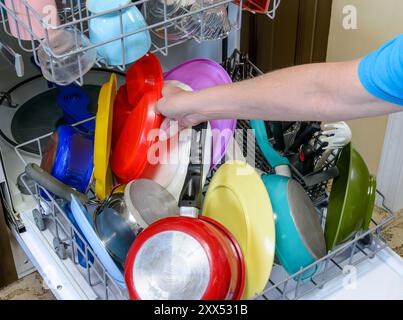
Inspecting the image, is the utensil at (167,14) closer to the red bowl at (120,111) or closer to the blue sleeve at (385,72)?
the red bowl at (120,111)

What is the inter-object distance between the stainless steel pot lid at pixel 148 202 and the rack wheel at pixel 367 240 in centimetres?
29

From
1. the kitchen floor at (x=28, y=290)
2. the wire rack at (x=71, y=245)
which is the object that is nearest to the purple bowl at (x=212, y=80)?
the wire rack at (x=71, y=245)

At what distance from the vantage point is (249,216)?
81cm

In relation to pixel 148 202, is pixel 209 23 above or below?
above

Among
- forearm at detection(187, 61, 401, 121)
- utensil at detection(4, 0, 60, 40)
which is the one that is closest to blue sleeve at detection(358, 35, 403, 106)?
forearm at detection(187, 61, 401, 121)

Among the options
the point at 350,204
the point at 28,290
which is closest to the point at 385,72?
the point at 350,204

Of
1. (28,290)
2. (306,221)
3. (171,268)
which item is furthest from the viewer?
(28,290)

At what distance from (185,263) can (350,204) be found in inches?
10.9

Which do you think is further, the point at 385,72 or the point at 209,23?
the point at 209,23

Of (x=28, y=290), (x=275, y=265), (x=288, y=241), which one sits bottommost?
(x=28, y=290)

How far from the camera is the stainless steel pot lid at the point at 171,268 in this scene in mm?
727

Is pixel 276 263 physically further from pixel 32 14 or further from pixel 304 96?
pixel 32 14

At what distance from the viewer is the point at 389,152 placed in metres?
1.43
